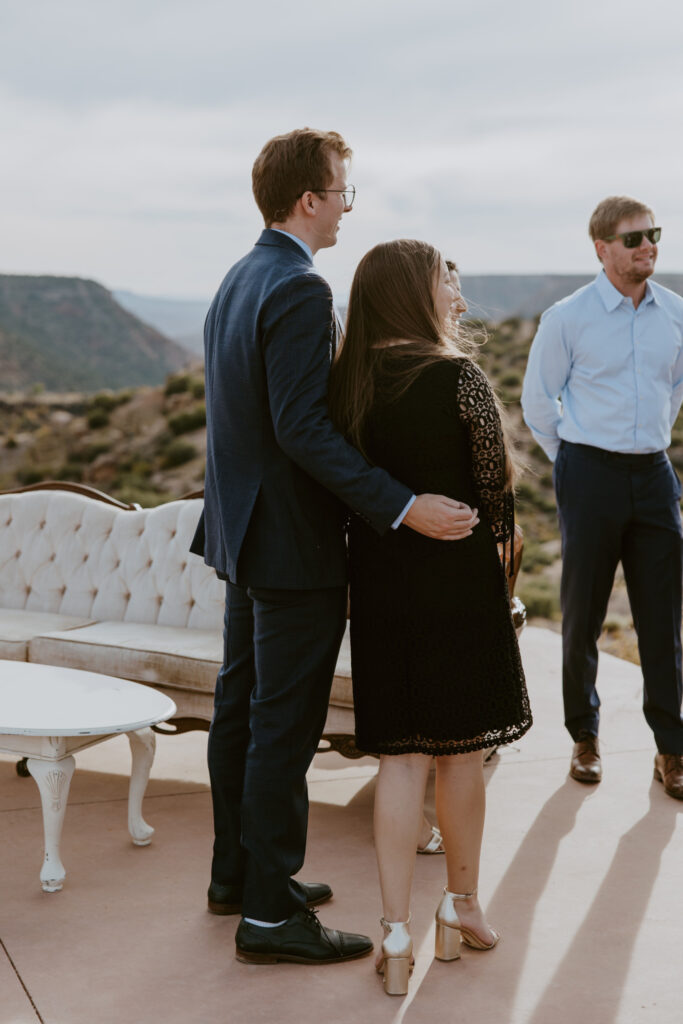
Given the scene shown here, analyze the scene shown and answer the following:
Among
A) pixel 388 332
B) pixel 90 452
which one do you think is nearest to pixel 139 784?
pixel 388 332

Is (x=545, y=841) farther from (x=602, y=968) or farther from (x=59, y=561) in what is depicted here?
(x=59, y=561)

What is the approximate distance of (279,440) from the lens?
7.27 feet

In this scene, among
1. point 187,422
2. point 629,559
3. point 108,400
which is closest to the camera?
point 629,559

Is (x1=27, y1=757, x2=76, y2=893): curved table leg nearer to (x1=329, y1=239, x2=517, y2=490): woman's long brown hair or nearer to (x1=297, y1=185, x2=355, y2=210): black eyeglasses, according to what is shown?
(x1=329, y1=239, x2=517, y2=490): woman's long brown hair

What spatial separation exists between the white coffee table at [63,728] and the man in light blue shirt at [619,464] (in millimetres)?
1511

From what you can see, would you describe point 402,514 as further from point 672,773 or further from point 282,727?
point 672,773

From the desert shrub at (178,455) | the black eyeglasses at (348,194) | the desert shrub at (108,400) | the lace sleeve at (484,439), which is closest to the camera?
the lace sleeve at (484,439)

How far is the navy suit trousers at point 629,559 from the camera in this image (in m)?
3.50

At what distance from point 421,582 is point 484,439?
332 millimetres

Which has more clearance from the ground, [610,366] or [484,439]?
[610,366]

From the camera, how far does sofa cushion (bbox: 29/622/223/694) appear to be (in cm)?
361

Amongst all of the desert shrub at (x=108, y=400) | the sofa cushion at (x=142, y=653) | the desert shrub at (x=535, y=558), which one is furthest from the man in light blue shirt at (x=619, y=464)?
the desert shrub at (x=108, y=400)

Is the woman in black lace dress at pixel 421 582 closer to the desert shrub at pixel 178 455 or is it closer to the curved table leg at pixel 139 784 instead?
the curved table leg at pixel 139 784

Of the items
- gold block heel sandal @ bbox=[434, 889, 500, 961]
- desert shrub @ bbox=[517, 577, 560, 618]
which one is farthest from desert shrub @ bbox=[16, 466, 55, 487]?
gold block heel sandal @ bbox=[434, 889, 500, 961]
